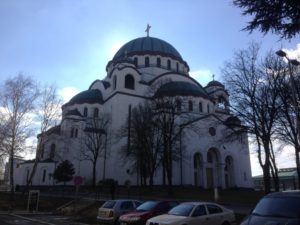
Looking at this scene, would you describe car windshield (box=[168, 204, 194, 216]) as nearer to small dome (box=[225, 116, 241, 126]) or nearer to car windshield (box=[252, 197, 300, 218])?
car windshield (box=[252, 197, 300, 218])

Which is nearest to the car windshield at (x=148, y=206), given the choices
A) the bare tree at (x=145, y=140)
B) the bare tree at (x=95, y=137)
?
the bare tree at (x=145, y=140)

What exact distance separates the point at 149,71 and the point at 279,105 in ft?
130

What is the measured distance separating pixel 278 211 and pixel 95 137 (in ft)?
151

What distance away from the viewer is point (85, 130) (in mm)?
52375

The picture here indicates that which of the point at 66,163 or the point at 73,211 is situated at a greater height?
the point at 66,163

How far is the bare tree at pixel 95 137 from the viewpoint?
49769 mm

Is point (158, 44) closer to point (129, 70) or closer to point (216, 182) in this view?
point (129, 70)

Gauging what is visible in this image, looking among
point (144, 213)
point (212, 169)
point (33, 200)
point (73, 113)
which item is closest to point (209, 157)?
point (212, 169)

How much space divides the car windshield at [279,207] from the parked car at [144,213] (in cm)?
681

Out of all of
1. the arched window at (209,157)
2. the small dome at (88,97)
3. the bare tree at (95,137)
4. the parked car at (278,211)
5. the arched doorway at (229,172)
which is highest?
the small dome at (88,97)

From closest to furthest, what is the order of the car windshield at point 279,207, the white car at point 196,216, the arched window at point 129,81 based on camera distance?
the car windshield at point 279,207 < the white car at point 196,216 < the arched window at point 129,81

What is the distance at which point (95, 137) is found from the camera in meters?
52.2

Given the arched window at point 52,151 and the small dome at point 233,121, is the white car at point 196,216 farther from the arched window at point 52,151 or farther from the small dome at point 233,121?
the arched window at point 52,151

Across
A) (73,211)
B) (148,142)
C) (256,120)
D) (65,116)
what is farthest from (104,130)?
(256,120)
